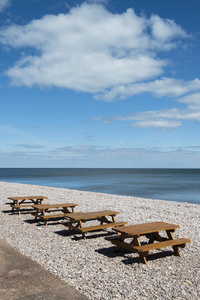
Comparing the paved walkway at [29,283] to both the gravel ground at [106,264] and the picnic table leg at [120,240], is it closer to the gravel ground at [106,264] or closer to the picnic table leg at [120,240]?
the gravel ground at [106,264]

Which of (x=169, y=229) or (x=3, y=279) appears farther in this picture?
(x=169, y=229)

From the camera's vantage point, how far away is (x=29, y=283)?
4305 mm

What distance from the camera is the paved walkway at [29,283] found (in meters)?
3.92

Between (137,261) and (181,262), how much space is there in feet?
2.91

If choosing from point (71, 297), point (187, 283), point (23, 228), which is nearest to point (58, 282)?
point (71, 297)

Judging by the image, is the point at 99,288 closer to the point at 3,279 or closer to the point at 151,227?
the point at 3,279

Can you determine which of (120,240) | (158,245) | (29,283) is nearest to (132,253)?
(120,240)

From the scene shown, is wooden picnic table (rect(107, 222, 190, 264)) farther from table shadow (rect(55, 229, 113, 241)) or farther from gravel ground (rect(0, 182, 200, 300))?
table shadow (rect(55, 229, 113, 241))

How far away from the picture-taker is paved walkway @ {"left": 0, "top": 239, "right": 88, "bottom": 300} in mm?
3916

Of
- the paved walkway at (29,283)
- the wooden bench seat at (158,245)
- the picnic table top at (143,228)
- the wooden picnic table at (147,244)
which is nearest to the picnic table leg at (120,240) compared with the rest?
the wooden picnic table at (147,244)

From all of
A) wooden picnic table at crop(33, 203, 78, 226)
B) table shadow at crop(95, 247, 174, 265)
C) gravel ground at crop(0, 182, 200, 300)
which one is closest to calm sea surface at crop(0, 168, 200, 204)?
wooden picnic table at crop(33, 203, 78, 226)

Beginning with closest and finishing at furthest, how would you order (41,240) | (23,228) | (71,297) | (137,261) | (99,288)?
(71,297) → (99,288) → (137,261) → (41,240) → (23,228)

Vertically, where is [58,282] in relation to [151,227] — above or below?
below

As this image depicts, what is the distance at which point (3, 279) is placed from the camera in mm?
4438
